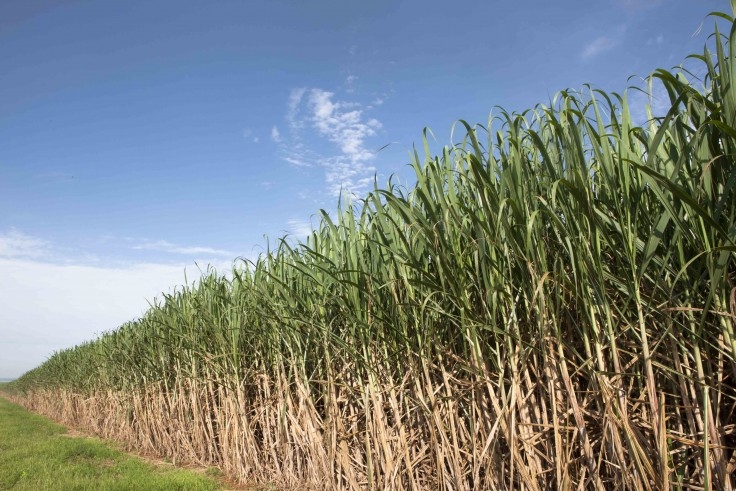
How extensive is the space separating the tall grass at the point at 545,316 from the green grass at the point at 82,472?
6.04 feet

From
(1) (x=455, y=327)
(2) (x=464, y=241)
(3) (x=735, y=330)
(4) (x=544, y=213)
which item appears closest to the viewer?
(3) (x=735, y=330)

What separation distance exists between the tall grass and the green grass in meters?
1.84

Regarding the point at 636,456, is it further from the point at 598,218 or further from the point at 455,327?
the point at 455,327

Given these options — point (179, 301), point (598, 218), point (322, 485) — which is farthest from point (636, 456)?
point (179, 301)

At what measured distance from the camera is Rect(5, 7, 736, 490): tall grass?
1.77 meters

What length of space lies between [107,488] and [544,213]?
484 cm

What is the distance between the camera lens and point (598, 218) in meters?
1.97

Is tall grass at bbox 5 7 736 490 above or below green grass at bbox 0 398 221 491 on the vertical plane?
above

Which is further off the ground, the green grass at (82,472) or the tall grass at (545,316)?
the tall grass at (545,316)

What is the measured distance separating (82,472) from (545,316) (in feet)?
20.1

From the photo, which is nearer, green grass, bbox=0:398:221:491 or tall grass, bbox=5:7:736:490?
tall grass, bbox=5:7:736:490

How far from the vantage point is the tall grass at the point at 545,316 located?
1.77 meters

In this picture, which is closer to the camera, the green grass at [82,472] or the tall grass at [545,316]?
the tall grass at [545,316]

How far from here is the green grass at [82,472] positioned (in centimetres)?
477
